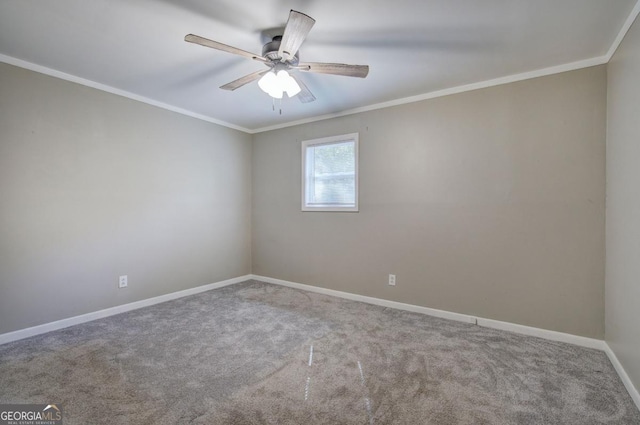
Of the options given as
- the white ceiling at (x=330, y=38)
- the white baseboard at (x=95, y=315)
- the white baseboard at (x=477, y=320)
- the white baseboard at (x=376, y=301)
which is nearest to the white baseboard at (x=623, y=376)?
the white baseboard at (x=477, y=320)

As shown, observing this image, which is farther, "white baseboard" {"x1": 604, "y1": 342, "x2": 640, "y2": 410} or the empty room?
the empty room

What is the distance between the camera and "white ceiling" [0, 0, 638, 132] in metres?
1.86

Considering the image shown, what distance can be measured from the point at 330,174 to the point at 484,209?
77.2 inches

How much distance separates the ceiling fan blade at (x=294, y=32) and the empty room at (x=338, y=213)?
0.02m

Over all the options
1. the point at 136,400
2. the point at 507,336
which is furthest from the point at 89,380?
the point at 507,336

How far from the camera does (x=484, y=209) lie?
2.92 meters

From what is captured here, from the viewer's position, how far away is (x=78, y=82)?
2.89m

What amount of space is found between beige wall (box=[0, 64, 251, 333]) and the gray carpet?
0.49m

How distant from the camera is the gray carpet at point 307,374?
64.4 inches

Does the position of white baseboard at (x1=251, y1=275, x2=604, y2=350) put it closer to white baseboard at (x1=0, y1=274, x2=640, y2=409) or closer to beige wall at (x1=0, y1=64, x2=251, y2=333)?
white baseboard at (x1=0, y1=274, x2=640, y2=409)

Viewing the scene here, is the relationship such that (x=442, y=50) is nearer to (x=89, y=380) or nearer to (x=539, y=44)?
(x=539, y=44)

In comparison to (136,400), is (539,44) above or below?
above

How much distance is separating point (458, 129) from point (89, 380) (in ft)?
12.3

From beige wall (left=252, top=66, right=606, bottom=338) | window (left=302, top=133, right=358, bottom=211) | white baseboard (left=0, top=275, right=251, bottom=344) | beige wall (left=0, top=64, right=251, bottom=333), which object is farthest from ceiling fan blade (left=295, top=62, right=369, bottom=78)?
white baseboard (left=0, top=275, right=251, bottom=344)
